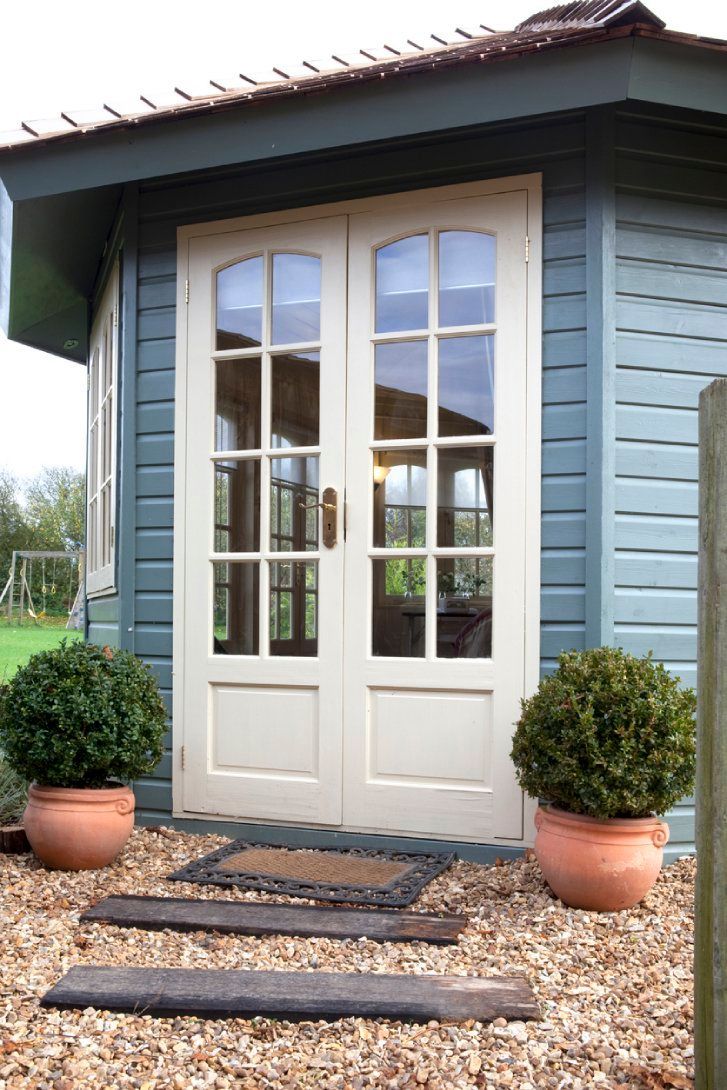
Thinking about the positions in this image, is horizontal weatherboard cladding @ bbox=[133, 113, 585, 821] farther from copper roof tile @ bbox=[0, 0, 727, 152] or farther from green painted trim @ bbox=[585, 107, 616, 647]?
copper roof tile @ bbox=[0, 0, 727, 152]

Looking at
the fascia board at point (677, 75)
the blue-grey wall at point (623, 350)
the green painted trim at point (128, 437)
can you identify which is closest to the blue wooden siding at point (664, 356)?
the blue-grey wall at point (623, 350)

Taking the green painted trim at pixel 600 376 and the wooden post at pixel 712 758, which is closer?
the wooden post at pixel 712 758

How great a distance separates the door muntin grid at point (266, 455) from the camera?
3.97 metres

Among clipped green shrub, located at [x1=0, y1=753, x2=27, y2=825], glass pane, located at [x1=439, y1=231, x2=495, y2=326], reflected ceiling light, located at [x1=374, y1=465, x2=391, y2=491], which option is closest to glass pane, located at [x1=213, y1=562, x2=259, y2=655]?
reflected ceiling light, located at [x1=374, y1=465, x2=391, y2=491]

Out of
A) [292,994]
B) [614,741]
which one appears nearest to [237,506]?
[614,741]

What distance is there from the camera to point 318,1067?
199 centimetres

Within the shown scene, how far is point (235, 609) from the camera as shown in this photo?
4.05m

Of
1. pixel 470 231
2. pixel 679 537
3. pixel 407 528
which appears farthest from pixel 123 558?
pixel 679 537

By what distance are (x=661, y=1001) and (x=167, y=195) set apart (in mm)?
3659

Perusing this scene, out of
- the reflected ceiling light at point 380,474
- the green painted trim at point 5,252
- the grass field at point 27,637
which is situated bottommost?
the grass field at point 27,637

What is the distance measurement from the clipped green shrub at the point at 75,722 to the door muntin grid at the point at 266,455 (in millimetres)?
611

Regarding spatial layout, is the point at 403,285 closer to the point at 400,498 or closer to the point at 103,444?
the point at 400,498

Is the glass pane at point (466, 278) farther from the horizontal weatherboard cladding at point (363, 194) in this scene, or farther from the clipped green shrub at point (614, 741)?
the clipped green shrub at point (614, 741)

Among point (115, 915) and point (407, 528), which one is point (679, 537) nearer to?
point (407, 528)
